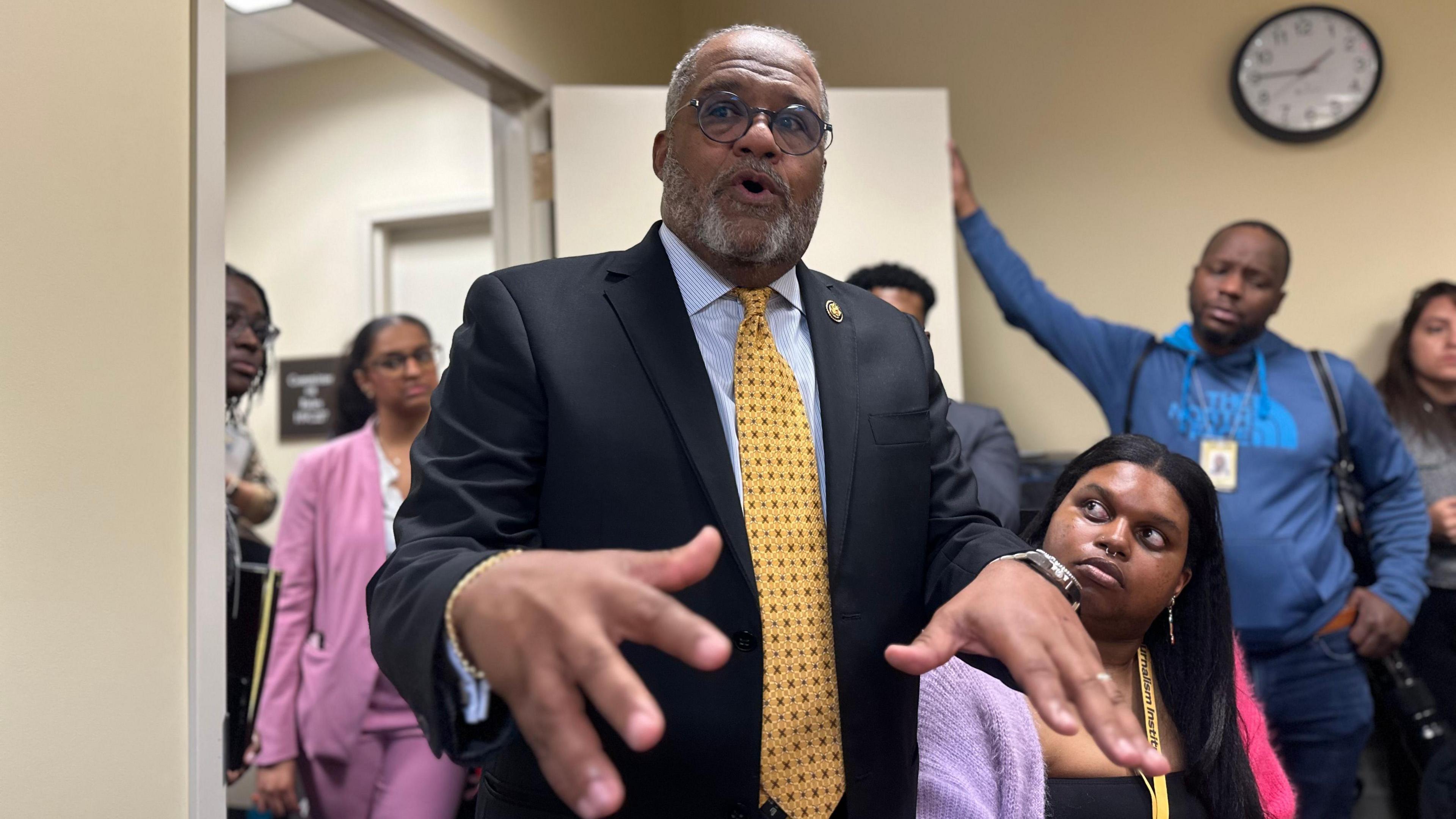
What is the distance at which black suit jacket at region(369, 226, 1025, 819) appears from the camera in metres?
1.07

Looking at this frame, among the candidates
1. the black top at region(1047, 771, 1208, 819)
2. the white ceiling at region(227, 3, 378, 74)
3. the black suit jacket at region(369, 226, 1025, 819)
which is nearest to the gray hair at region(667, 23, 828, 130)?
the black suit jacket at region(369, 226, 1025, 819)

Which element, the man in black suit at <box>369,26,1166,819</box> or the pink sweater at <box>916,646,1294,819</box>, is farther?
the pink sweater at <box>916,646,1294,819</box>

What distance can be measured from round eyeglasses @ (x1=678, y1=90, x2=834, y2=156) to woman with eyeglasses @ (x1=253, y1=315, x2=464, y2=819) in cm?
140

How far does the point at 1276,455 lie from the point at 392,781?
230cm

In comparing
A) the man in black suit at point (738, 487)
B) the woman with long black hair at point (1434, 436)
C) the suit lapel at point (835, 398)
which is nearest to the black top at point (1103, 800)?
the man in black suit at point (738, 487)

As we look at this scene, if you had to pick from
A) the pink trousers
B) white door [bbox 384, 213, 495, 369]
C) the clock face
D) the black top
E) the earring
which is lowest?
the pink trousers

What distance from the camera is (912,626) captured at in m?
1.20

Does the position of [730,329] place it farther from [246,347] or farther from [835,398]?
[246,347]

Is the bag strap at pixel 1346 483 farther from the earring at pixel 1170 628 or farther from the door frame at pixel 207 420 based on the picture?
the door frame at pixel 207 420

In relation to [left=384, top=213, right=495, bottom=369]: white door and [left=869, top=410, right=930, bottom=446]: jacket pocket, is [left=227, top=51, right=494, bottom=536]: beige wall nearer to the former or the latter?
[left=384, top=213, right=495, bottom=369]: white door

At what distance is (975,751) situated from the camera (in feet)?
5.32

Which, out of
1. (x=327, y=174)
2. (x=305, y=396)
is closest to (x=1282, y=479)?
(x=305, y=396)

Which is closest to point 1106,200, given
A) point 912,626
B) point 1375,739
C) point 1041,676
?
A: point 1375,739

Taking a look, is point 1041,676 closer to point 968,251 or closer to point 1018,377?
point 968,251
